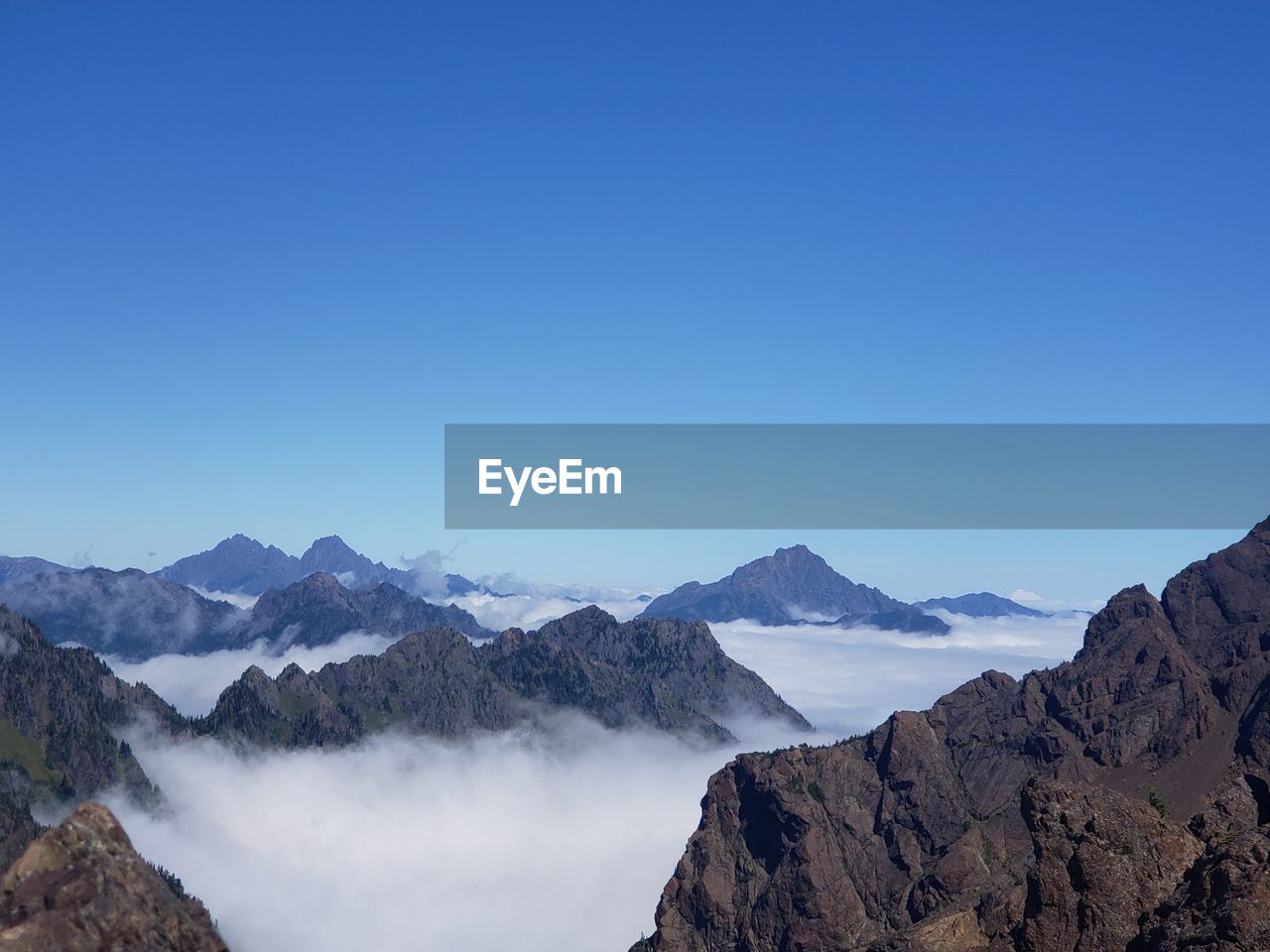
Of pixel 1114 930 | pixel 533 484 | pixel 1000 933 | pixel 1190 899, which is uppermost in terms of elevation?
pixel 533 484

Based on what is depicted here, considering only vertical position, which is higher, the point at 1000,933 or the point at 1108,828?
the point at 1108,828

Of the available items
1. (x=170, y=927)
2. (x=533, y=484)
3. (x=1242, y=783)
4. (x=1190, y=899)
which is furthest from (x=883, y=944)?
(x=170, y=927)

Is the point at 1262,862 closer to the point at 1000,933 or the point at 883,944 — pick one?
the point at 1000,933

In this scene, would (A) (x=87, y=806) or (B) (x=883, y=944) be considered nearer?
(A) (x=87, y=806)

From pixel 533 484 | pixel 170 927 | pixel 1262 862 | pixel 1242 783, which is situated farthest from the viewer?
pixel 533 484

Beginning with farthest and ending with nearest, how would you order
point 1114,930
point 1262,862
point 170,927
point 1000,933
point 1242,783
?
point 1242,783, point 1000,933, point 1114,930, point 1262,862, point 170,927

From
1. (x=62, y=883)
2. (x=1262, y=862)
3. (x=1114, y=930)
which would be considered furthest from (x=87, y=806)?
(x=1114, y=930)

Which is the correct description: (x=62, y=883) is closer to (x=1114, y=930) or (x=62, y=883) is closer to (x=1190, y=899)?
(x=1190, y=899)
